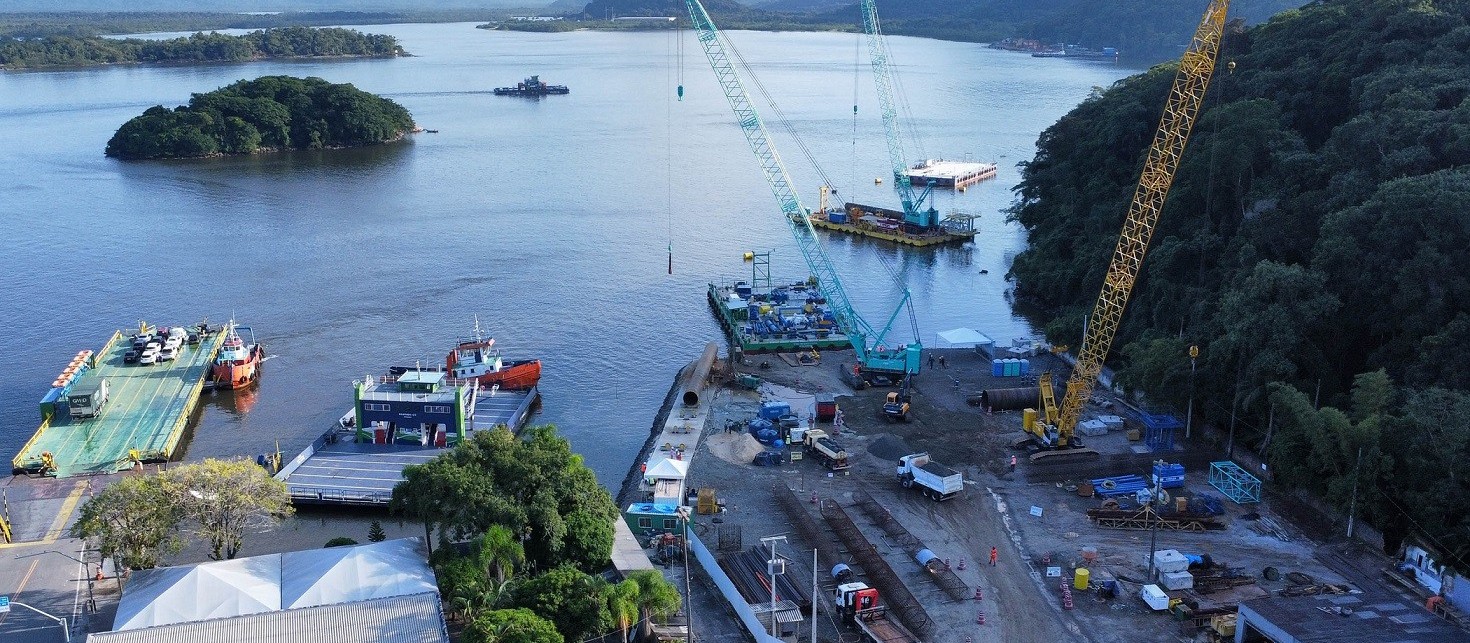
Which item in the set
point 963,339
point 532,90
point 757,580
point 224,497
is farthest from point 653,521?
point 532,90

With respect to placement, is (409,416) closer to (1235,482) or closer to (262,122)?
(1235,482)

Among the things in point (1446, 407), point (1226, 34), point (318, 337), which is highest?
point (1226, 34)

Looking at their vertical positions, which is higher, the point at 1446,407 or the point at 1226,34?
the point at 1226,34

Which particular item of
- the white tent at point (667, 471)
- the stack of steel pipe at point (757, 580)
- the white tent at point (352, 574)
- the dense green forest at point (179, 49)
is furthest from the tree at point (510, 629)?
the dense green forest at point (179, 49)

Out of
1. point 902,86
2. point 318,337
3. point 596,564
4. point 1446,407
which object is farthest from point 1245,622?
point 902,86

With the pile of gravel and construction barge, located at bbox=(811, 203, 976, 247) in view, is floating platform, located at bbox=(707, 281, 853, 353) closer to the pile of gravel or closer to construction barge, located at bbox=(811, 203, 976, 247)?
the pile of gravel

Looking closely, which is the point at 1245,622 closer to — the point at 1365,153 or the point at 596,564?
the point at 596,564

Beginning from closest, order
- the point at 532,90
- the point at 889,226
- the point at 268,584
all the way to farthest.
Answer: the point at 268,584
the point at 889,226
the point at 532,90
